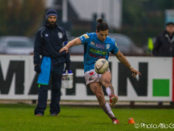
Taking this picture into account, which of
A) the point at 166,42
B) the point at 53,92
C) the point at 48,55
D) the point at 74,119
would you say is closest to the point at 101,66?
the point at 74,119

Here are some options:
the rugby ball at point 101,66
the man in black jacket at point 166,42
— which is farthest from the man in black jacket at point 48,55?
the man in black jacket at point 166,42

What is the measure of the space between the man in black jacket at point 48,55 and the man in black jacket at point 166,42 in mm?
4130

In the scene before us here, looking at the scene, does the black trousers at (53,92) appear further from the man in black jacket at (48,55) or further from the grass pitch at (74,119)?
the grass pitch at (74,119)

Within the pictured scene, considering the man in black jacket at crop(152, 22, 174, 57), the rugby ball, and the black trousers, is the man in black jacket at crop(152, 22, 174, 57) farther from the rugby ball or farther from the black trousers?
the rugby ball

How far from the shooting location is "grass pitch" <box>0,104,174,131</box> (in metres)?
10.9

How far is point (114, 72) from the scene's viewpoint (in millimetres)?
16438

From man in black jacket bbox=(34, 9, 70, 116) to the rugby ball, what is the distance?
200cm

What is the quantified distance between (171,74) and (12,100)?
4.13 metres

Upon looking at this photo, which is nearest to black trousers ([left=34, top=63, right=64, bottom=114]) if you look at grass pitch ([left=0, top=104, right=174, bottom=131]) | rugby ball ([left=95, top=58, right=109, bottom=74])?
grass pitch ([left=0, top=104, right=174, bottom=131])

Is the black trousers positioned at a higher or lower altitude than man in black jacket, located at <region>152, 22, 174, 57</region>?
lower

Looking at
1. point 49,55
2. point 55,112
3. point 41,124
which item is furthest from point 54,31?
point 41,124

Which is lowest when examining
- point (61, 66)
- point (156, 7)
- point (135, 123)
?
point (135, 123)

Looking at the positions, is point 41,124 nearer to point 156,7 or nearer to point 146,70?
point 146,70

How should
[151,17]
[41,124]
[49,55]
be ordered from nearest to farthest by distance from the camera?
[41,124], [49,55], [151,17]
